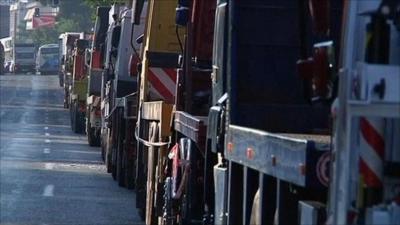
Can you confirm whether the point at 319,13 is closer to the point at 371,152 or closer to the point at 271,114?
the point at 371,152

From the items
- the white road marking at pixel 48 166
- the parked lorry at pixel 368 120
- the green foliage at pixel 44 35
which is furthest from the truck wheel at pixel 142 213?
the green foliage at pixel 44 35

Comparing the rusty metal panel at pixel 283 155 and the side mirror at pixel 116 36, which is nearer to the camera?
the rusty metal panel at pixel 283 155

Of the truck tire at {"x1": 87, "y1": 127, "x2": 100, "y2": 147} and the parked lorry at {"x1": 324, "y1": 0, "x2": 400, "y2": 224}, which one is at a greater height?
the parked lorry at {"x1": 324, "y1": 0, "x2": 400, "y2": 224}

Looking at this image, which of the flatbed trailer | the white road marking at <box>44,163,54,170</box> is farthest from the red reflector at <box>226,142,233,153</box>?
the white road marking at <box>44,163,54,170</box>

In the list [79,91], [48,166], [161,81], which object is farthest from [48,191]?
[79,91]

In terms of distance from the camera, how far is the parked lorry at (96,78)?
29859 millimetres

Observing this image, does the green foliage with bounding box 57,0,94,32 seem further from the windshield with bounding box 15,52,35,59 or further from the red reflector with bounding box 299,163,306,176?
the red reflector with bounding box 299,163,306,176

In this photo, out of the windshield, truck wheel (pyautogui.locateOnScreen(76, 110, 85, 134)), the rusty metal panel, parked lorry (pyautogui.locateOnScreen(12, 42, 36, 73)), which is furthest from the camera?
the windshield

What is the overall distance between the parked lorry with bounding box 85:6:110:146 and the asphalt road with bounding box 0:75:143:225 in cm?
52

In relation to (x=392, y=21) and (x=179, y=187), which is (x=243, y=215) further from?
(x=179, y=187)

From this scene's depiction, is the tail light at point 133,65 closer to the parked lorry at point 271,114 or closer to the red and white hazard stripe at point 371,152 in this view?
the parked lorry at point 271,114

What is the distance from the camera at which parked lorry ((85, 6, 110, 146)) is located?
1176 inches

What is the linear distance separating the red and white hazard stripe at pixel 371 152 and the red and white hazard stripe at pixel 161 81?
413 inches

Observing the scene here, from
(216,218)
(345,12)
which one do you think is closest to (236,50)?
(216,218)
